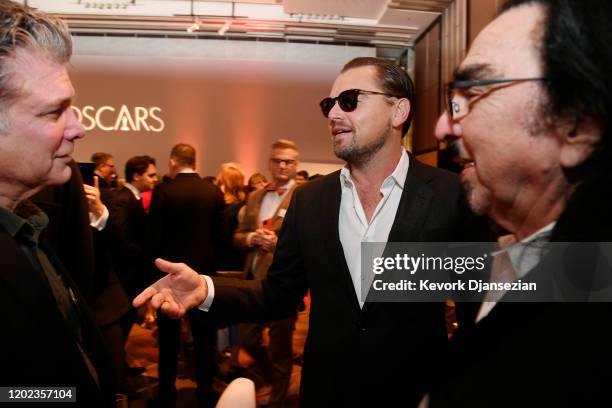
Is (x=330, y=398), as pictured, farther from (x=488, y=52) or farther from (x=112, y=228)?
(x=112, y=228)

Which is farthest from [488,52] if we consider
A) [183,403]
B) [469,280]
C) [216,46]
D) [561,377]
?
[216,46]

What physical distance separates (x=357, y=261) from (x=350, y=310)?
0.68 ft

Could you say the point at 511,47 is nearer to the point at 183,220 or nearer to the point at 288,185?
the point at 288,185

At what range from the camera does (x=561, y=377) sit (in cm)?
68

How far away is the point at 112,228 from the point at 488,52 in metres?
2.34

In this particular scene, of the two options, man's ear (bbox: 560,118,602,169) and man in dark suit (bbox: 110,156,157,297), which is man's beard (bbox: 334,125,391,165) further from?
man in dark suit (bbox: 110,156,157,297)

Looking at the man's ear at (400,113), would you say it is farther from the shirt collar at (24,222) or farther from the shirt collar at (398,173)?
the shirt collar at (24,222)

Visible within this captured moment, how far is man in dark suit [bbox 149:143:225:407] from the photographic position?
3680 mm

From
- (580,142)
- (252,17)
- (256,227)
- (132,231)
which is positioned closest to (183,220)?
(132,231)

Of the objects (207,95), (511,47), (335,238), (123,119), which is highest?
(207,95)

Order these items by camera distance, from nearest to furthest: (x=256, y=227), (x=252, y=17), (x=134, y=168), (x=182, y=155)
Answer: (x=256, y=227) < (x=182, y=155) < (x=134, y=168) < (x=252, y=17)

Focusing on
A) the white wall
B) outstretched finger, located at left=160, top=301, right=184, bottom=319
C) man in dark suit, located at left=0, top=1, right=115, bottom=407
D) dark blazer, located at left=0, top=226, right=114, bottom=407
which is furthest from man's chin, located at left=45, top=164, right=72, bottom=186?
the white wall

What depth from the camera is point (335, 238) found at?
1.81 m

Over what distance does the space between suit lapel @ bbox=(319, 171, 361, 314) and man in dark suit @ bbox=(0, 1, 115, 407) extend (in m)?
0.85
